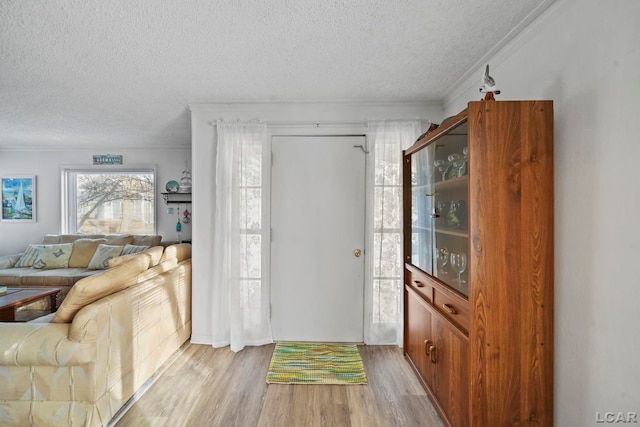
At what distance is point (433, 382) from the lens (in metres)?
2.01

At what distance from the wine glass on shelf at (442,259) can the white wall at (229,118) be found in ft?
5.11

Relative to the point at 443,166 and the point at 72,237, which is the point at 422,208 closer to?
the point at 443,166

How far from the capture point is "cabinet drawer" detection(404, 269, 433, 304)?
2.11m

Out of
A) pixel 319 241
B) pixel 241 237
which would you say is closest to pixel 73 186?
pixel 241 237

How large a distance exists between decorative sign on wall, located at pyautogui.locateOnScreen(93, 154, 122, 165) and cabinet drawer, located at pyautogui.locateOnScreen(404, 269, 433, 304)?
4917mm

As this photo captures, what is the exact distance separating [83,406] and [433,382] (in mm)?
2181

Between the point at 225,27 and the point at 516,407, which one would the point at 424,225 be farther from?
the point at 225,27

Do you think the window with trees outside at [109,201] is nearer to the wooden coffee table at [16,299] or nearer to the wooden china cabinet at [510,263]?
the wooden coffee table at [16,299]

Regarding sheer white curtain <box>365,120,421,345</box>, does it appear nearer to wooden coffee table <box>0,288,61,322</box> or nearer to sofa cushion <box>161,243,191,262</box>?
sofa cushion <box>161,243,191,262</box>

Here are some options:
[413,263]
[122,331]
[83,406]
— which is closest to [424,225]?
[413,263]

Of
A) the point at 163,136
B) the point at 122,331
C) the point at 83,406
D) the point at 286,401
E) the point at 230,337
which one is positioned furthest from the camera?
the point at 163,136

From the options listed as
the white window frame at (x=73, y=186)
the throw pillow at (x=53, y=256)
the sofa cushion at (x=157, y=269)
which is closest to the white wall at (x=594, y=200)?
the sofa cushion at (x=157, y=269)

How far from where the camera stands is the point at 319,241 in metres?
3.04

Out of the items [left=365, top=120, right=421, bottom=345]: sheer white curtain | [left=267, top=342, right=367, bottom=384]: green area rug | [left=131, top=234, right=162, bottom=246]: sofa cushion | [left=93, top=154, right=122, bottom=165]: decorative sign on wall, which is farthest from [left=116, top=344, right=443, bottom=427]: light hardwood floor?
[left=93, top=154, right=122, bottom=165]: decorative sign on wall
